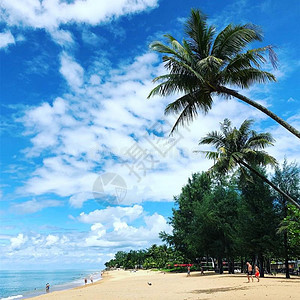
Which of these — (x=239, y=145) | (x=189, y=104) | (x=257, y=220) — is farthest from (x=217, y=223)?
(x=189, y=104)

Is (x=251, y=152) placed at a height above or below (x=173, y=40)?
below

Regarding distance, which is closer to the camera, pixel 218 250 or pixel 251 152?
pixel 251 152

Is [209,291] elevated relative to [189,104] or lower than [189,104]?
lower

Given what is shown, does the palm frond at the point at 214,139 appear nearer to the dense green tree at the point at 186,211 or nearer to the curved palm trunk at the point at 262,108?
the curved palm trunk at the point at 262,108

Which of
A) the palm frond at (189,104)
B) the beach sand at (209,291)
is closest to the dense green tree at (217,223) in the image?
the beach sand at (209,291)

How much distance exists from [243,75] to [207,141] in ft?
31.9

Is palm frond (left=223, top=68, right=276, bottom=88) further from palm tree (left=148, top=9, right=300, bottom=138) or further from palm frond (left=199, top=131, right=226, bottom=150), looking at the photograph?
palm frond (left=199, top=131, right=226, bottom=150)

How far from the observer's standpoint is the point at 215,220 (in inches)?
1337

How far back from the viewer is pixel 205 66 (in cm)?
1147

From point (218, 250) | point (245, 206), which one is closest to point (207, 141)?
point (245, 206)

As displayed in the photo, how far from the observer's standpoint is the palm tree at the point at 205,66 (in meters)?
11.8

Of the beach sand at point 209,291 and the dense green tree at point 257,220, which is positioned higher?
the dense green tree at point 257,220

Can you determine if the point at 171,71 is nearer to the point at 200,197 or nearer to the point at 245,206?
the point at 245,206

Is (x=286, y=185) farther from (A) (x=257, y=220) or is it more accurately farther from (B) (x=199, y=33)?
(B) (x=199, y=33)
